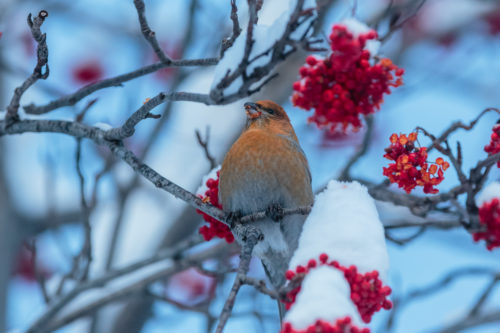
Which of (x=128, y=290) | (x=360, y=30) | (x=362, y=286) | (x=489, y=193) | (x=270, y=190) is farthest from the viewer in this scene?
(x=128, y=290)

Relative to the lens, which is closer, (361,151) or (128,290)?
(361,151)

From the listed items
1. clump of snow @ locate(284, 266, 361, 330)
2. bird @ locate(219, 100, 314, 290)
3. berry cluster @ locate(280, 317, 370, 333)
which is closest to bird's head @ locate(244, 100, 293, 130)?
bird @ locate(219, 100, 314, 290)

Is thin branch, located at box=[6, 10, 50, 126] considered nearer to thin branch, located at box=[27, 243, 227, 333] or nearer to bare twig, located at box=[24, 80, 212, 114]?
bare twig, located at box=[24, 80, 212, 114]

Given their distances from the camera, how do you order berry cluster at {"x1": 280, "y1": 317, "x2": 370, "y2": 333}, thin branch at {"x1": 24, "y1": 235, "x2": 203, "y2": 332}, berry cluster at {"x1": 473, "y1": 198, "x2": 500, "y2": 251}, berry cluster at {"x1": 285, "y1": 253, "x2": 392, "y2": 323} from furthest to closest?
thin branch at {"x1": 24, "y1": 235, "x2": 203, "y2": 332} < berry cluster at {"x1": 473, "y1": 198, "x2": 500, "y2": 251} < berry cluster at {"x1": 285, "y1": 253, "x2": 392, "y2": 323} < berry cluster at {"x1": 280, "y1": 317, "x2": 370, "y2": 333}

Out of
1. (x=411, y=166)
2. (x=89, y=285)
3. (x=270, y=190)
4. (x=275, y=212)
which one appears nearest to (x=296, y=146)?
(x=270, y=190)

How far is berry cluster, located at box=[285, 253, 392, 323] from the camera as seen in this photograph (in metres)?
1.82

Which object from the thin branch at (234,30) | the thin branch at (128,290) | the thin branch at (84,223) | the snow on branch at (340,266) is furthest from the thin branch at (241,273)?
the thin branch at (128,290)

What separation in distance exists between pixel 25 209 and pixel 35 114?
2.55m

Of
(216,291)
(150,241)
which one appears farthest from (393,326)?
(150,241)

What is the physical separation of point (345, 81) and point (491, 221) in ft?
2.77

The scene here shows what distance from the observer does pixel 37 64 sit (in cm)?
231

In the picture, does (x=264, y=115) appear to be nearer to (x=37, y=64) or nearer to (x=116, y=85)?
(x=116, y=85)

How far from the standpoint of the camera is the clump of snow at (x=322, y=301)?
158 centimetres

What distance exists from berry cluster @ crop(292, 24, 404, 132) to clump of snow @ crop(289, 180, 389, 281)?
12.6 inches
